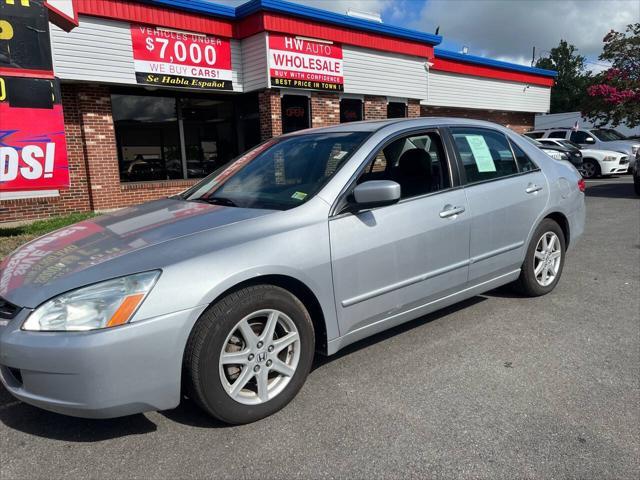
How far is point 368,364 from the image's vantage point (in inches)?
133

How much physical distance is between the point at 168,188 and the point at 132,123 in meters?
1.70

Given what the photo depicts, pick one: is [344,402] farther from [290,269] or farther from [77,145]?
[77,145]

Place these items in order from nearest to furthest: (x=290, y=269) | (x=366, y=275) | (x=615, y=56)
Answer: (x=290, y=269) → (x=366, y=275) → (x=615, y=56)

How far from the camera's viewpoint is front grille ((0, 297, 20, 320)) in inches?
95.6

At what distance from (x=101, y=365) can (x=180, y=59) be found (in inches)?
402

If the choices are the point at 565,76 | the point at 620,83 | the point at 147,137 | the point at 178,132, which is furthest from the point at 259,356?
the point at 565,76

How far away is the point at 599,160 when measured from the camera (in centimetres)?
1653

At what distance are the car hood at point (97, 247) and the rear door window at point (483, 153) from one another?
5.76 feet

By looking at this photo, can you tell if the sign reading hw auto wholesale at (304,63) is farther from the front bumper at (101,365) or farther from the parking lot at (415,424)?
the front bumper at (101,365)

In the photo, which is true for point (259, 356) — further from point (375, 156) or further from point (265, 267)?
point (375, 156)

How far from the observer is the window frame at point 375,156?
10.1 feet

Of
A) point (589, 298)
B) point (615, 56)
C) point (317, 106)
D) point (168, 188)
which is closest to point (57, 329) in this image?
point (589, 298)

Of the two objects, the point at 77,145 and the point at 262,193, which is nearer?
the point at 262,193

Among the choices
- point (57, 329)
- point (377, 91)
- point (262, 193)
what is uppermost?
point (377, 91)
